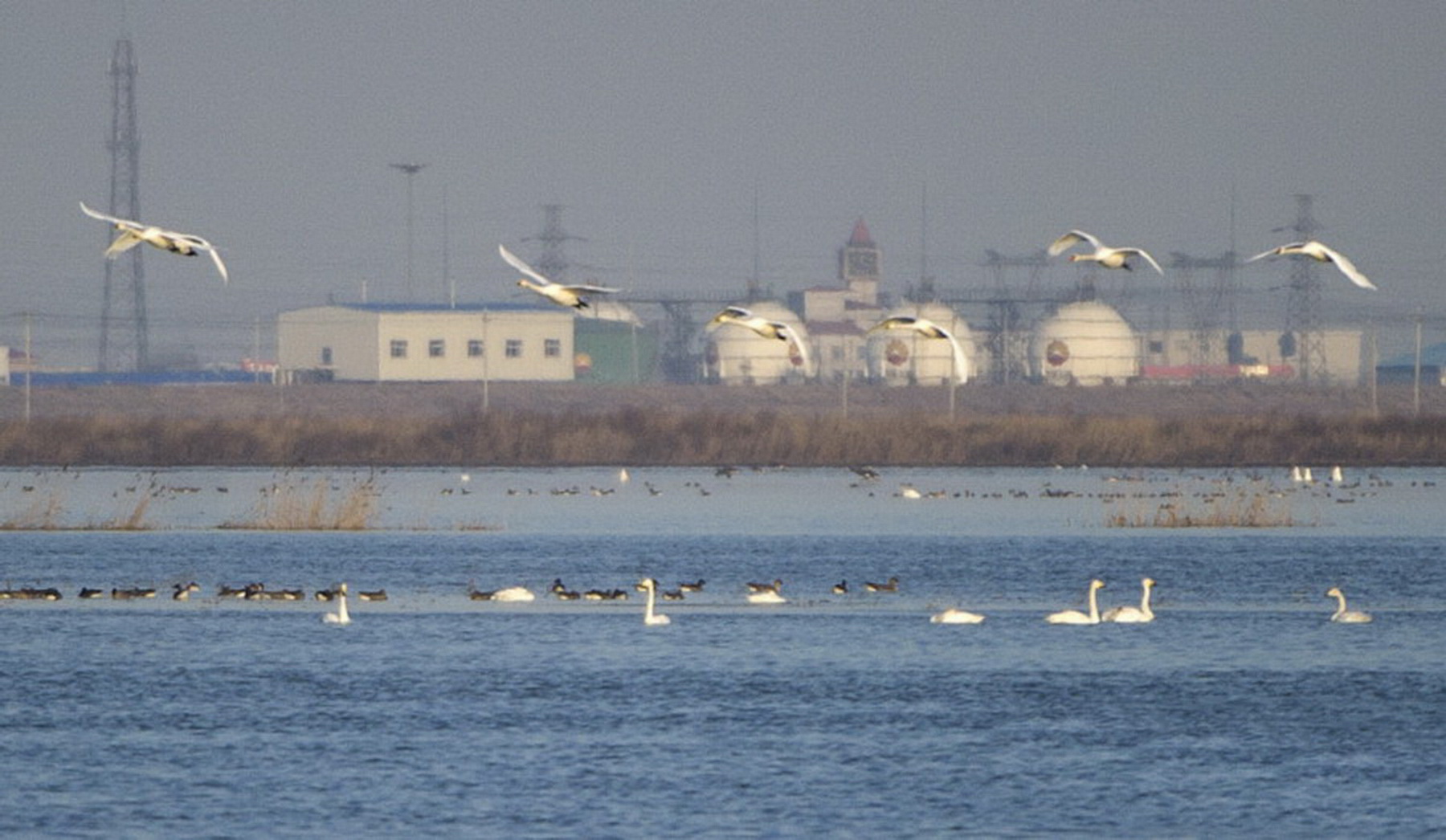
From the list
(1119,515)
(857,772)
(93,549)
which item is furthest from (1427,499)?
(857,772)

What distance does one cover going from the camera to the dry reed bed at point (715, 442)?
294 feet

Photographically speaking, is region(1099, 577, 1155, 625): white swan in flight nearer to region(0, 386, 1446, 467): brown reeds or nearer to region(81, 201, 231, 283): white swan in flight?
region(81, 201, 231, 283): white swan in flight

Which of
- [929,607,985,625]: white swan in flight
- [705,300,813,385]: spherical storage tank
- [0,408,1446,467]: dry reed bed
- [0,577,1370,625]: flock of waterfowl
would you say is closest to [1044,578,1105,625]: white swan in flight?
[0,577,1370,625]: flock of waterfowl

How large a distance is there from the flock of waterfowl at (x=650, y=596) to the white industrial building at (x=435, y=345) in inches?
3652

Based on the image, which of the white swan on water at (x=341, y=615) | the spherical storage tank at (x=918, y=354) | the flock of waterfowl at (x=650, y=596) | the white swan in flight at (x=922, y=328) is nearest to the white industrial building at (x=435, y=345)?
the spherical storage tank at (x=918, y=354)

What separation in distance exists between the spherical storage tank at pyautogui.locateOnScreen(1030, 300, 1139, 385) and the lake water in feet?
295

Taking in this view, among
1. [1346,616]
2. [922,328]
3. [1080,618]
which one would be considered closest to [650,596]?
[1080,618]

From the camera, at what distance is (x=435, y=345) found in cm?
13900

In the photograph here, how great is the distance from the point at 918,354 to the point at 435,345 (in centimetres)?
2975

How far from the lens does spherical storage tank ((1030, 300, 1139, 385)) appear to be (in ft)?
497

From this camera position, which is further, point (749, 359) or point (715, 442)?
point (749, 359)

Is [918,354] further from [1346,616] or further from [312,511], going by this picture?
[1346,616]

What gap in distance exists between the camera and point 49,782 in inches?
1002

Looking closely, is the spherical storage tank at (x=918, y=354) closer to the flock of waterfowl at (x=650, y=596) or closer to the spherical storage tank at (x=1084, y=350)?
the spherical storage tank at (x=1084, y=350)
